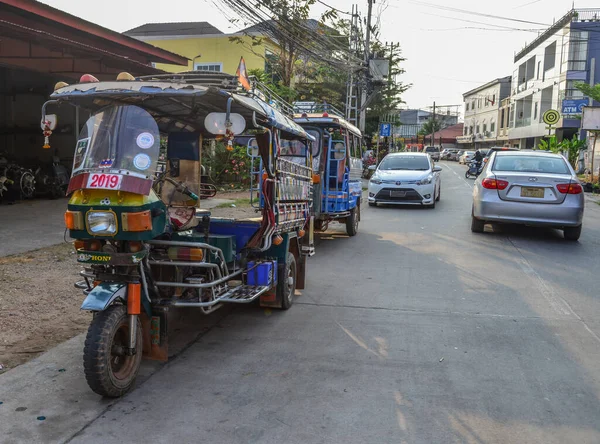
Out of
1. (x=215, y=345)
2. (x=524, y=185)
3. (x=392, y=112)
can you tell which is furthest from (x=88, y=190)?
(x=392, y=112)

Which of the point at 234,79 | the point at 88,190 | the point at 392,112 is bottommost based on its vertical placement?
the point at 88,190

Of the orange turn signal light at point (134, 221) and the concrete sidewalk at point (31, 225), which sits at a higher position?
the orange turn signal light at point (134, 221)

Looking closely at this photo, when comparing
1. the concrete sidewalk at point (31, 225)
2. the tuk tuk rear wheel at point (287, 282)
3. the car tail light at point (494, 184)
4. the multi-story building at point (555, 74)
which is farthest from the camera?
the multi-story building at point (555, 74)

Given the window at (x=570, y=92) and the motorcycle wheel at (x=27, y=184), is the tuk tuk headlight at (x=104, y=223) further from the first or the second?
the window at (x=570, y=92)

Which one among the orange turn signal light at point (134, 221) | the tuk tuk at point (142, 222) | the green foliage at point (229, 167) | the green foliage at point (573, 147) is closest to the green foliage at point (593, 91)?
the green foliage at point (573, 147)

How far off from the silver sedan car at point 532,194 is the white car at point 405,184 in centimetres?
461

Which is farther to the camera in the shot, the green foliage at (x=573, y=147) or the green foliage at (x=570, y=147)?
the green foliage at (x=573, y=147)

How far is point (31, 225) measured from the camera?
10992 mm

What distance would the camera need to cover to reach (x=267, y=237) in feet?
18.5

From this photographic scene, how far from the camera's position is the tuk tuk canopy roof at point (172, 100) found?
4.27m

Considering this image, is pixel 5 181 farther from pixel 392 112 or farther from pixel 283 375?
pixel 392 112

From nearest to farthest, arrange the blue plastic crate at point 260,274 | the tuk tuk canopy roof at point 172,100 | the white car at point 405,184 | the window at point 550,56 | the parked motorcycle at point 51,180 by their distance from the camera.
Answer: the tuk tuk canopy roof at point 172,100, the blue plastic crate at point 260,274, the parked motorcycle at point 51,180, the white car at point 405,184, the window at point 550,56

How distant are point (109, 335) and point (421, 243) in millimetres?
7953

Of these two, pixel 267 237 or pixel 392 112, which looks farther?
pixel 392 112
